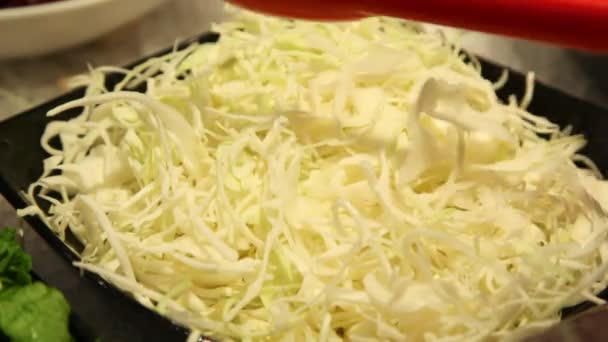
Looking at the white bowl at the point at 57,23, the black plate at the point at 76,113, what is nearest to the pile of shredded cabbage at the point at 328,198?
the black plate at the point at 76,113

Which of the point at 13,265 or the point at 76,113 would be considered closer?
the point at 13,265

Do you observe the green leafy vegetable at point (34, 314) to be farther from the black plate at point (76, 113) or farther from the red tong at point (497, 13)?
the red tong at point (497, 13)

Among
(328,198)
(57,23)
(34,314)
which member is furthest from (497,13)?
(57,23)

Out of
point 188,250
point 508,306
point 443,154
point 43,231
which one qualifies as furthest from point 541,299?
point 43,231

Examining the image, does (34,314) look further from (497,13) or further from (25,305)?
(497,13)

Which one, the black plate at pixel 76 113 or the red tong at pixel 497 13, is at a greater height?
the red tong at pixel 497 13

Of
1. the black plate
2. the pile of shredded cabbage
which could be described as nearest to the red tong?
the pile of shredded cabbage
